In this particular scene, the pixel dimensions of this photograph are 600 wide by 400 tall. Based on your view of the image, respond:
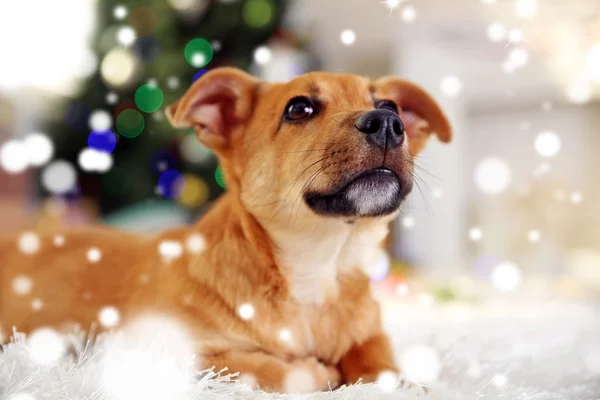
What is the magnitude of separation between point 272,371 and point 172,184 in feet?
6.78

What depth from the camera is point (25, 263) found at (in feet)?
5.36

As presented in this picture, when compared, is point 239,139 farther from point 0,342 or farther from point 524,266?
point 524,266

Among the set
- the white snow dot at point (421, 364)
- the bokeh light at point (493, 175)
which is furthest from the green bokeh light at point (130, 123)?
the bokeh light at point (493, 175)

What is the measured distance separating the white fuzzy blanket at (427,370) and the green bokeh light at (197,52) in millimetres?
1493

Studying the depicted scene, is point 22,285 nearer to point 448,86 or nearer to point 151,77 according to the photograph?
point 151,77

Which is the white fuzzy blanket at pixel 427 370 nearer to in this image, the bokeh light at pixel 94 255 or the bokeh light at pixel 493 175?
the bokeh light at pixel 94 255

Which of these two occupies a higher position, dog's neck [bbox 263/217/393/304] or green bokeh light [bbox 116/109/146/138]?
green bokeh light [bbox 116/109/146/138]

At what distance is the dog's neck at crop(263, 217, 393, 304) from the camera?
124 centimetres

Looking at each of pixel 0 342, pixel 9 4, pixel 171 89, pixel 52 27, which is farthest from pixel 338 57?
pixel 0 342

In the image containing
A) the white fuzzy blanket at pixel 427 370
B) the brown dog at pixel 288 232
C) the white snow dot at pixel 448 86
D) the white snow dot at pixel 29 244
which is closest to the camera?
the white fuzzy blanket at pixel 427 370

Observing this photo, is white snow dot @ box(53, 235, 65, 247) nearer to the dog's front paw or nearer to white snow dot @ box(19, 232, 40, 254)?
white snow dot @ box(19, 232, 40, 254)

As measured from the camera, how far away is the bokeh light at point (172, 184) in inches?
117

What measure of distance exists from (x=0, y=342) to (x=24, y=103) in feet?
8.96

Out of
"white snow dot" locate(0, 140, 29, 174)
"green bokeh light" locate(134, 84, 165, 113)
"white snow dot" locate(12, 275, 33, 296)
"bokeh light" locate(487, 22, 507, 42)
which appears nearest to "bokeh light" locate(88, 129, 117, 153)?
"green bokeh light" locate(134, 84, 165, 113)
